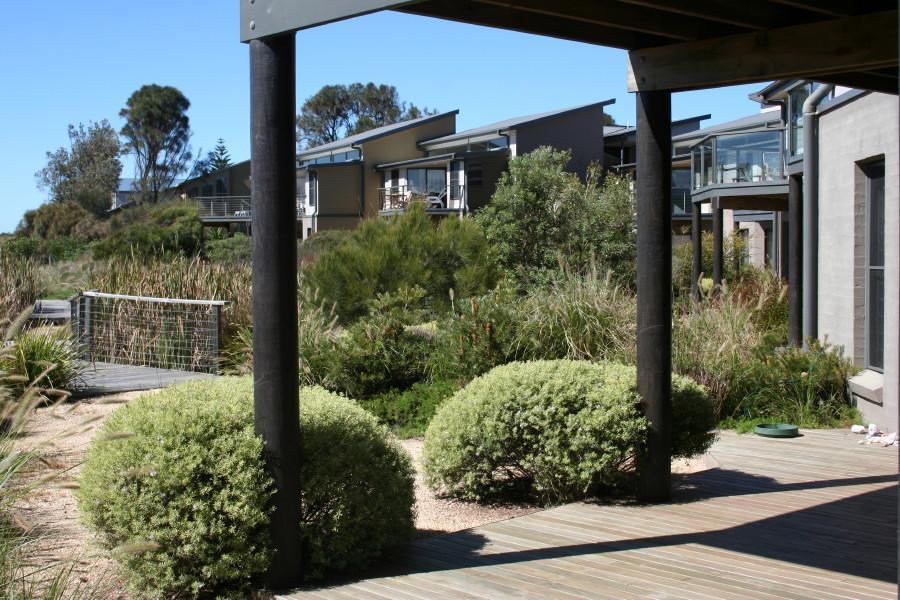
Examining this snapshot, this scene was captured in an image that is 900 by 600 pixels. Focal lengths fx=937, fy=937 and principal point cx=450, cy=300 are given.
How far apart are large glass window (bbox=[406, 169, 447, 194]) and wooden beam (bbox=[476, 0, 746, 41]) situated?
38.5m

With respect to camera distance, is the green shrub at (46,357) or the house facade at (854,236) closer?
the house facade at (854,236)

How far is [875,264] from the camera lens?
9367mm

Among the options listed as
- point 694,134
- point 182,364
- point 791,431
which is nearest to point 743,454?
point 791,431

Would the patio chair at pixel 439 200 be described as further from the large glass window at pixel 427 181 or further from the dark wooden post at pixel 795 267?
the dark wooden post at pixel 795 267

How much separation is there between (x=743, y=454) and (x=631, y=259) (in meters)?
15.0

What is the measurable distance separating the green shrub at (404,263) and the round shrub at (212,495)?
10993mm

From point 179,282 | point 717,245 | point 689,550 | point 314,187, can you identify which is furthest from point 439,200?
point 689,550

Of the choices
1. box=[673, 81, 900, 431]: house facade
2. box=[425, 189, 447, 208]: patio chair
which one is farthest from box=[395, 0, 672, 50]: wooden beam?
box=[425, 189, 447, 208]: patio chair

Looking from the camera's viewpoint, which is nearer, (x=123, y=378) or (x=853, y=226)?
(x=853, y=226)

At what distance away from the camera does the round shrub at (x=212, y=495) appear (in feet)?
13.4

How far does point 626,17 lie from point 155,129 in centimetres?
7103

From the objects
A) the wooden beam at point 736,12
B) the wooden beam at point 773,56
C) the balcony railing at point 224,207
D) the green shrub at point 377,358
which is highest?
the balcony railing at point 224,207

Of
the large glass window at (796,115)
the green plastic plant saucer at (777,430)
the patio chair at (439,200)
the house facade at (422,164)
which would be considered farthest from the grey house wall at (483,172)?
the green plastic plant saucer at (777,430)

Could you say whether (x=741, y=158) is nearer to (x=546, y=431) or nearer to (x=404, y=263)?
(x=404, y=263)
